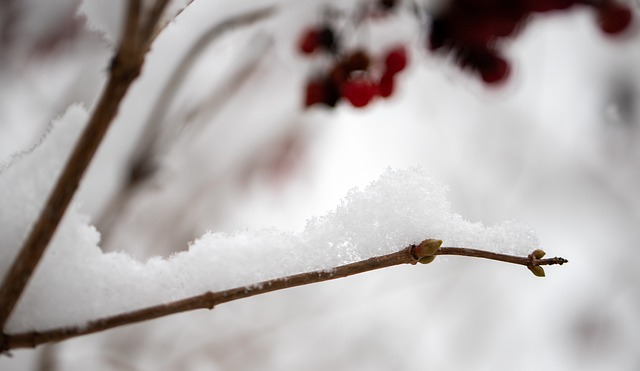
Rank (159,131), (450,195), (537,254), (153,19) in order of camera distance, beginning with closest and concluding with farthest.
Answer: (153,19)
(537,254)
(159,131)
(450,195)

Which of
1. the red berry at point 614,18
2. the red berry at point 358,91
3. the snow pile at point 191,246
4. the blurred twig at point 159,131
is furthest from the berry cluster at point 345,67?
the snow pile at point 191,246

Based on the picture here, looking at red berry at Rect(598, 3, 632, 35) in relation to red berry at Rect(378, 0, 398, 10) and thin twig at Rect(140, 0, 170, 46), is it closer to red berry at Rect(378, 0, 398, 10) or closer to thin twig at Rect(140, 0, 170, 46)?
red berry at Rect(378, 0, 398, 10)

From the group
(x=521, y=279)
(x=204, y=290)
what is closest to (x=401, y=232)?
(x=204, y=290)

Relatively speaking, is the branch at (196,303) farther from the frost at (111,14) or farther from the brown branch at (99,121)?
the frost at (111,14)

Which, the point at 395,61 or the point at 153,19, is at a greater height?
the point at 153,19

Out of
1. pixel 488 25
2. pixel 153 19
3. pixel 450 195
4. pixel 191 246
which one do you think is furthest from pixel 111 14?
pixel 450 195

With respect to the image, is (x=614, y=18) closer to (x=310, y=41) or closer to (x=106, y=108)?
(x=310, y=41)
